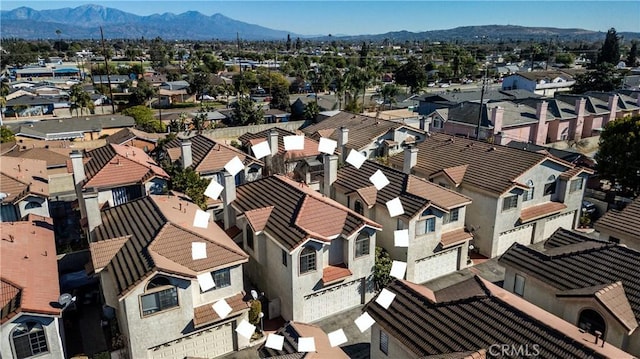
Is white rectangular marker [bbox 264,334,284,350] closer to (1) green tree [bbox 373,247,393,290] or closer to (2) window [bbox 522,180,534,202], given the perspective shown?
(1) green tree [bbox 373,247,393,290]

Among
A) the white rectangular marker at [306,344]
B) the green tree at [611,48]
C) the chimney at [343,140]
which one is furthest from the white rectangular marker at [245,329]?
the green tree at [611,48]

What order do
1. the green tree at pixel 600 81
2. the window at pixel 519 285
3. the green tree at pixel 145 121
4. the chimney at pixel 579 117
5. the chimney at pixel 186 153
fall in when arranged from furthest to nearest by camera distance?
the green tree at pixel 600 81 → the green tree at pixel 145 121 → the chimney at pixel 579 117 → the chimney at pixel 186 153 → the window at pixel 519 285

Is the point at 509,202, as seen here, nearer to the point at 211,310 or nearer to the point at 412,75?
the point at 211,310

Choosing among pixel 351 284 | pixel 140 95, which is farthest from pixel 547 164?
pixel 140 95

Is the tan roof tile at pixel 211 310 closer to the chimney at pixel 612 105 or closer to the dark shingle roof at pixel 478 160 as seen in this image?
the dark shingle roof at pixel 478 160

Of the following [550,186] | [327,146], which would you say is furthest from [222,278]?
[550,186]

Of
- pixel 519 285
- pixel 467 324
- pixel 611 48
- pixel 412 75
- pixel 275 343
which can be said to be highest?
pixel 611 48

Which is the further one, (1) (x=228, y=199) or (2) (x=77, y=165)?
(2) (x=77, y=165)
